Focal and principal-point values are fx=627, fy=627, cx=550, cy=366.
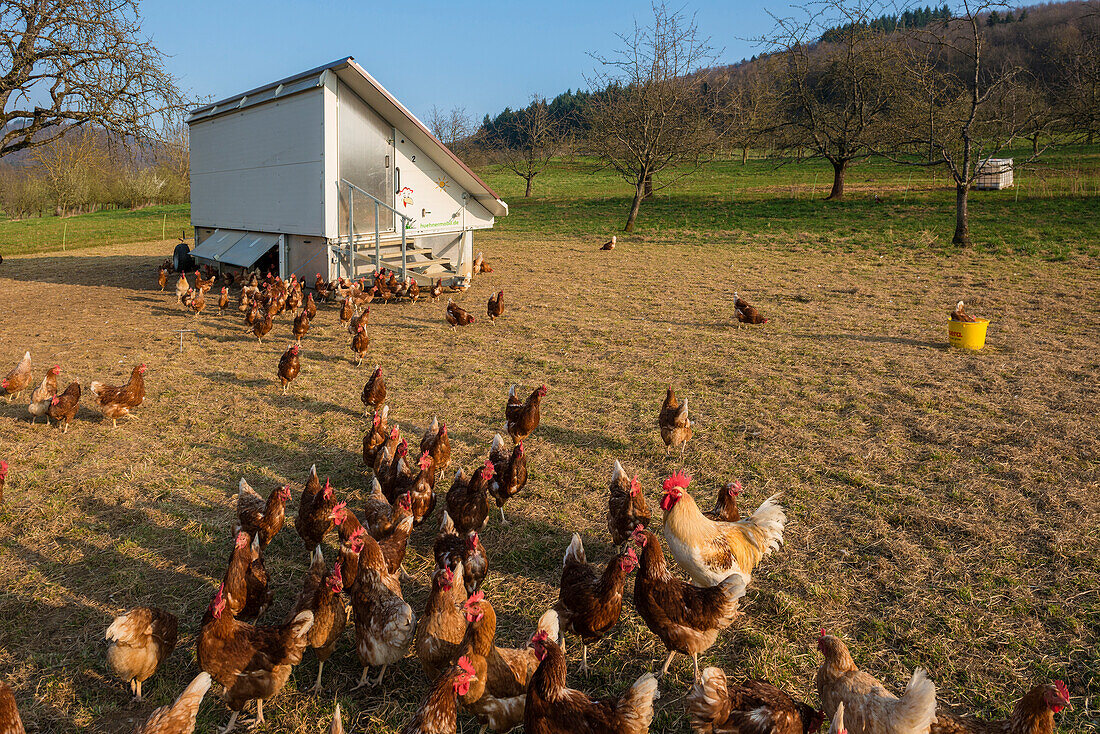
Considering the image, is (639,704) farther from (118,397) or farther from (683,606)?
(118,397)

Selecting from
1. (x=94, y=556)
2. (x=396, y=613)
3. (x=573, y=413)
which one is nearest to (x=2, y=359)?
(x=94, y=556)

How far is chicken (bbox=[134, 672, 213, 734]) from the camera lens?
3.02 meters

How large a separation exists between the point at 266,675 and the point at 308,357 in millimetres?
Result: 7568

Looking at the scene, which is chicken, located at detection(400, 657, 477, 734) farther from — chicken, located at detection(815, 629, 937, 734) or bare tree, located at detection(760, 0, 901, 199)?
bare tree, located at detection(760, 0, 901, 199)

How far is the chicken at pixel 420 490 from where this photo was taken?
523 centimetres

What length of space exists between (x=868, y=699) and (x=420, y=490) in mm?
3482

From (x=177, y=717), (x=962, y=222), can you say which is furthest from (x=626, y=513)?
(x=962, y=222)

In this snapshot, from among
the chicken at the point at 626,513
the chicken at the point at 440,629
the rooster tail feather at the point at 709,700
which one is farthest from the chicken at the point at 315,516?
the rooster tail feather at the point at 709,700

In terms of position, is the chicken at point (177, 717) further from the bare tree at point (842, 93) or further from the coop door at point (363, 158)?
the bare tree at point (842, 93)

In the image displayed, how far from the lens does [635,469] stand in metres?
6.56

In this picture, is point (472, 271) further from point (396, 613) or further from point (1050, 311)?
point (396, 613)

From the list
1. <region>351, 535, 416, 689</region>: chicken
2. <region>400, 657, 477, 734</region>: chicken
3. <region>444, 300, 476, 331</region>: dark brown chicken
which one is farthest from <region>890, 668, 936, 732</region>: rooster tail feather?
<region>444, 300, 476, 331</region>: dark brown chicken

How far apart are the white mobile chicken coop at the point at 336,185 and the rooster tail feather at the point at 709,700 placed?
40.3 ft

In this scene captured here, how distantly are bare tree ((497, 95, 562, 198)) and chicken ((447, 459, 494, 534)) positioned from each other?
129 feet
